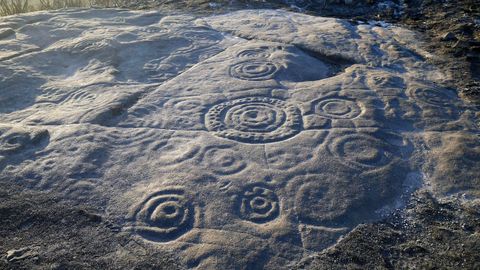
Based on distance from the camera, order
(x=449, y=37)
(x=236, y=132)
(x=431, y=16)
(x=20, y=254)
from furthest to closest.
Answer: (x=431, y=16) < (x=449, y=37) < (x=236, y=132) < (x=20, y=254)

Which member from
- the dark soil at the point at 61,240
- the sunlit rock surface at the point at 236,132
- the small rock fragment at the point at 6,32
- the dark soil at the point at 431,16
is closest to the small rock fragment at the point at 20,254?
the dark soil at the point at 61,240

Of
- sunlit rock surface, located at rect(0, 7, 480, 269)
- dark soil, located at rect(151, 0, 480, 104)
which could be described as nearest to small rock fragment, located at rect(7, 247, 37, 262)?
sunlit rock surface, located at rect(0, 7, 480, 269)

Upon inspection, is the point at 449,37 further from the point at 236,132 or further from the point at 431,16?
the point at 236,132

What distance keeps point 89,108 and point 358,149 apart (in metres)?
1.91

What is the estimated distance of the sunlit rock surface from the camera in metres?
2.35

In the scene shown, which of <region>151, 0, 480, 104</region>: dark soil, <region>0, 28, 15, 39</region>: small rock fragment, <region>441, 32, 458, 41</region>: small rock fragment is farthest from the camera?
<region>0, 28, 15, 39</region>: small rock fragment

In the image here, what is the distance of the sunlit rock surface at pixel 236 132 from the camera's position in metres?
2.35

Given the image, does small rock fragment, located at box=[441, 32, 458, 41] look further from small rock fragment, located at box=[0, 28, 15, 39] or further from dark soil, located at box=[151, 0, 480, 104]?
small rock fragment, located at box=[0, 28, 15, 39]

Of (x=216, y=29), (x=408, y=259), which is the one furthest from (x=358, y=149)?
(x=216, y=29)

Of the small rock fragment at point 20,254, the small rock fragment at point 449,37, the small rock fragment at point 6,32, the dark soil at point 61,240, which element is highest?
the small rock fragment at point 449,37

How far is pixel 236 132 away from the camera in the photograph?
302cm

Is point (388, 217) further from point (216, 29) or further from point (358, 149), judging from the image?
point (216, 29)

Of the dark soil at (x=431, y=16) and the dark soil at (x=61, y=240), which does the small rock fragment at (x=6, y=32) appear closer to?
the dark soil at (x=431, y=16)

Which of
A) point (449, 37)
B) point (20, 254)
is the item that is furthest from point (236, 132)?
point (449, 37)
